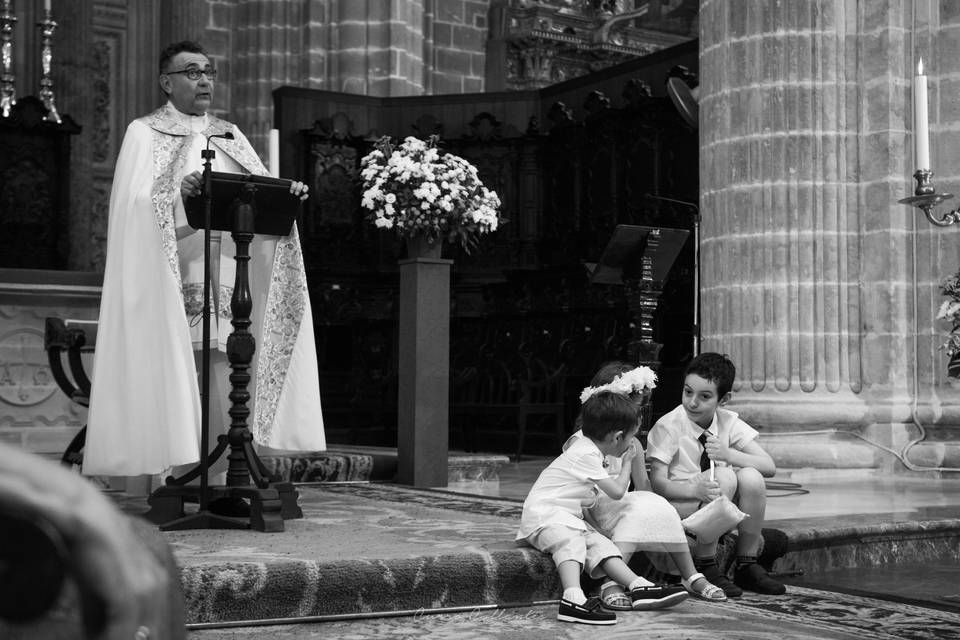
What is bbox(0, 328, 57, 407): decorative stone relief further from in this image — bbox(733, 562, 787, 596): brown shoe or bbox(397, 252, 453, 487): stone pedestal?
bbox(733, 562, 787, 596): brown shoe

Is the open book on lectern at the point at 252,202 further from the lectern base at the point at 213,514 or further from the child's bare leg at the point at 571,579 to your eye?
the child's bare leg at the point at 571,579

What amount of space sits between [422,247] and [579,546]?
333cm

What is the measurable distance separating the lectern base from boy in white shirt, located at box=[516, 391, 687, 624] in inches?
38.8

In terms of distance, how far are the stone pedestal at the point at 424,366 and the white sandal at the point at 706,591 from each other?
2979 millimetres

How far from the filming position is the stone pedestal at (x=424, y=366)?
709 cm

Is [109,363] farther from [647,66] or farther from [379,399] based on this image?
[647,66]

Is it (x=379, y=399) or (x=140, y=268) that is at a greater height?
(x=140, y=268)

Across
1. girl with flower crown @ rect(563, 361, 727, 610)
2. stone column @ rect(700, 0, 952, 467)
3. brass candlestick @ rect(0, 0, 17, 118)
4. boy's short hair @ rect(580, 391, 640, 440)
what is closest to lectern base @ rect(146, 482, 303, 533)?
girl with flower crown @ rect(563, 361, 727, 610)

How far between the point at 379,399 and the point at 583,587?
304 inches

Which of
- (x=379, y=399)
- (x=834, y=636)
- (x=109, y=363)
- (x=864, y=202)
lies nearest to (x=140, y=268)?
(x=109, y=363)

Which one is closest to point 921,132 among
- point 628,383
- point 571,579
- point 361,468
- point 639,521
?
point 628,383

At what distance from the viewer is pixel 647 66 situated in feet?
40.0

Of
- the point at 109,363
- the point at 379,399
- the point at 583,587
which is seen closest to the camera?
the point at 583,587

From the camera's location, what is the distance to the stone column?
842cm
